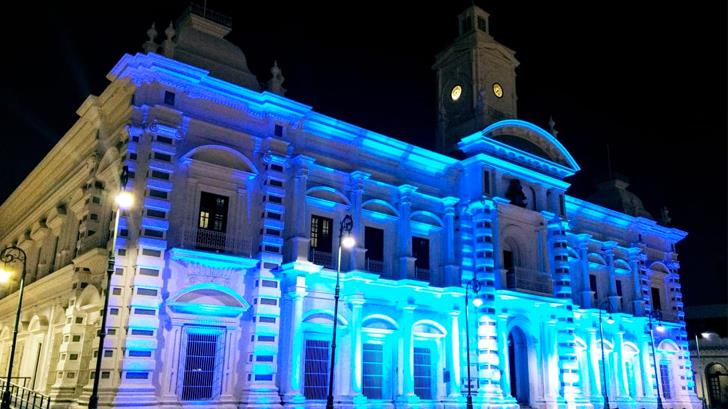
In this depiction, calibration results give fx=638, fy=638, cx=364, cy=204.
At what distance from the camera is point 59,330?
26.3 metres

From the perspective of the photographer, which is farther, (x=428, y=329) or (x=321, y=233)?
(x=428, y=329)

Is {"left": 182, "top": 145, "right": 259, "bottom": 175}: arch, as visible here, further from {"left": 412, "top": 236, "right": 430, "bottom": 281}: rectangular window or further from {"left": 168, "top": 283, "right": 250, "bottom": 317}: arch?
{"left": 412, "top": 236, "right": 430, "bottom": 281}: rectangular window

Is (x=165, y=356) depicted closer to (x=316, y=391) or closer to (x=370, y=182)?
(x=316, y=391)

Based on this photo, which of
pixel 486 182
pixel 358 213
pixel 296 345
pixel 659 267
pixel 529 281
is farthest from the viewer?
pixel 659 267

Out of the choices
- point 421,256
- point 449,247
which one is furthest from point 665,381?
point 421,256

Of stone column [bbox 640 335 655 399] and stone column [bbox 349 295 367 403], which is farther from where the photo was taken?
stone column [bbox 640 335 655 399]

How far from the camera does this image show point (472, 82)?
34844mm

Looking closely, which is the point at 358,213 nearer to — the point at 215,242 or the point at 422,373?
the point at 215,242

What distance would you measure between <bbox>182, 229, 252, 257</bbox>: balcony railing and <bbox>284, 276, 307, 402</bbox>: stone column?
7.96ft

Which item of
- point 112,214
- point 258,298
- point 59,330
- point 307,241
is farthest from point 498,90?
point 59,330

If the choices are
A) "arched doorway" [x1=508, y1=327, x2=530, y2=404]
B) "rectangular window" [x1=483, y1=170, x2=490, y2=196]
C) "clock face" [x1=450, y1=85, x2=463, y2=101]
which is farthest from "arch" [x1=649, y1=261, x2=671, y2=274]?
"clock face" [x1=450, y1=85, x2=463, y2=101]

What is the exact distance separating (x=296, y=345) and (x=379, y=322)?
4.73m

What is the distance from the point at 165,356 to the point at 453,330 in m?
13.7

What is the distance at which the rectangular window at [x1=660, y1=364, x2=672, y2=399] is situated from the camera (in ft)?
135
